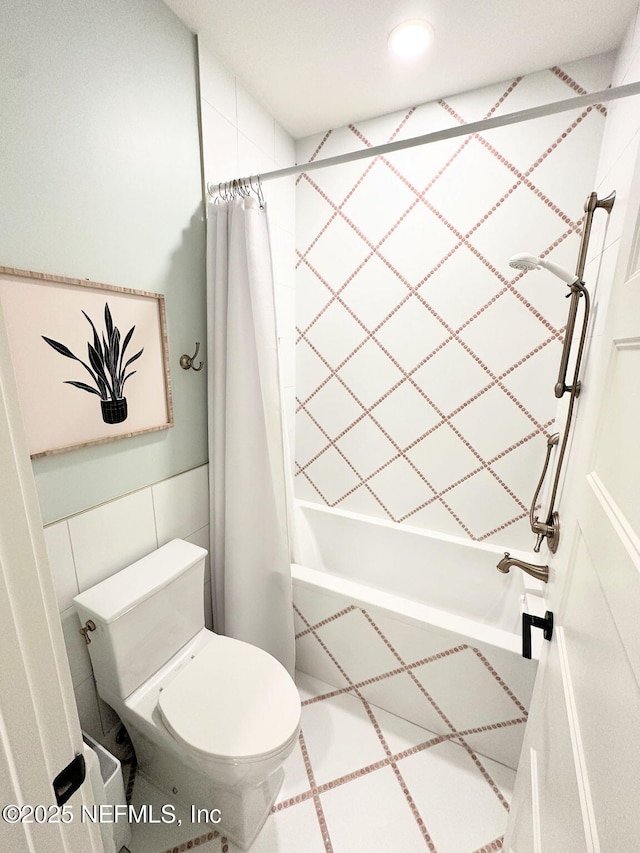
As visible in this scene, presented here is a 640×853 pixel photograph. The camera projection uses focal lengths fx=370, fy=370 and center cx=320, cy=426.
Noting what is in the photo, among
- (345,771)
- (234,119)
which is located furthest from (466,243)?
(345,771)

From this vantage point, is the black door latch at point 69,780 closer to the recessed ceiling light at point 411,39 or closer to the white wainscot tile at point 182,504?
the white wainscot tile at point 182,504

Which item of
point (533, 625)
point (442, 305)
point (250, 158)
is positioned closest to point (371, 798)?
point (533, 625)

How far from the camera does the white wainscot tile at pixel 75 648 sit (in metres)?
1.14

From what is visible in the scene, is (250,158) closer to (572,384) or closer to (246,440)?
(246,440)

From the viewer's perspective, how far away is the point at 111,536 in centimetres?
124

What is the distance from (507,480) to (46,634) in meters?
1.86

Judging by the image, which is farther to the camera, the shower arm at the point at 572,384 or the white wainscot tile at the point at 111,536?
the white wainscot tile at the point at 111,536

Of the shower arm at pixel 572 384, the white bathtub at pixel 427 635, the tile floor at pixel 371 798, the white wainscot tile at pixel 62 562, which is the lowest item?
the tile floor at pixel 371 798

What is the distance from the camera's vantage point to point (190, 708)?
1109 millimetres

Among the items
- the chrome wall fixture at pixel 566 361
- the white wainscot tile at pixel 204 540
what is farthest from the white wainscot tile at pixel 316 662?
the chrome wall fixture at pixel 566 361

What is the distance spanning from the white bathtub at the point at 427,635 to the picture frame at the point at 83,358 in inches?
40.0

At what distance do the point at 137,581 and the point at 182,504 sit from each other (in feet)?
1.15

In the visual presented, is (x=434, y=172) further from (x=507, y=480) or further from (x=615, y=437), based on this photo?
(x=615, y=437)

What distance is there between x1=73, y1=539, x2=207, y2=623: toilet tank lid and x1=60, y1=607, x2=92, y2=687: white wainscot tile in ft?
0.21
